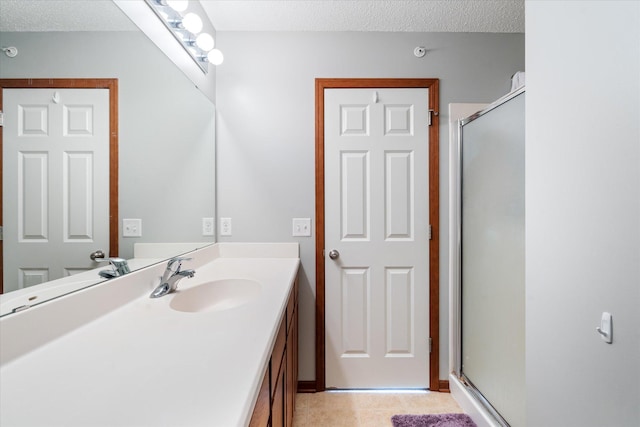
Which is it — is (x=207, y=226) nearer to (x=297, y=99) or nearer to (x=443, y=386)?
(x=297, y=99)

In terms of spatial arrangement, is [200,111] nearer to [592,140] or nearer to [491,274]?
[592,140]

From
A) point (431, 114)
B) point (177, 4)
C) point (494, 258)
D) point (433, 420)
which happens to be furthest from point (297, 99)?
point (433, 420)

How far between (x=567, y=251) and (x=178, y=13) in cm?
187

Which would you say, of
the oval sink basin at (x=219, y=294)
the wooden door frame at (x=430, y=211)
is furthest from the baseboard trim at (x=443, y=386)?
the oval sink basin at (x=219, y=294)

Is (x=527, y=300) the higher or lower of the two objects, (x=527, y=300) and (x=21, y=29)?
the lower

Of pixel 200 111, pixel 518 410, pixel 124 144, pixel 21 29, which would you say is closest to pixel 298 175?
pixel 200 111

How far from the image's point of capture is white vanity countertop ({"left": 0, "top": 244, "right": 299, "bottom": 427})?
0.40 m

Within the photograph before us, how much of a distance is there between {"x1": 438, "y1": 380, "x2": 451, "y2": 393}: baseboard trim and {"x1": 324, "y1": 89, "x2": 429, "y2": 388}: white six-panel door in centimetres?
9

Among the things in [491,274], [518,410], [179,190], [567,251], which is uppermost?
[179,190]

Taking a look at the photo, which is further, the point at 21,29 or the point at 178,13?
the point at 178,13

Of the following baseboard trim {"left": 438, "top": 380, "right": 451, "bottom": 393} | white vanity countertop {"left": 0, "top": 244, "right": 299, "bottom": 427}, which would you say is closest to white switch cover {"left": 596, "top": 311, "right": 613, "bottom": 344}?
white vanity countertop {"left": 0, "top": 244, "right": 299, "bottom": 427}

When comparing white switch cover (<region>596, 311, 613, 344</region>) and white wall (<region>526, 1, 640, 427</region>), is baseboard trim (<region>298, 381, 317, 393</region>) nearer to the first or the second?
white wall (<region>526, 1, 640, 427</region>)

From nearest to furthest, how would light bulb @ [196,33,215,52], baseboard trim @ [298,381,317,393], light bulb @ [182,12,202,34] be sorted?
1. light bulb @ [182,12,202,34]
2. light bulb @ [196,33,215,52]
3. baseboard trim @ [298,381,317,393]

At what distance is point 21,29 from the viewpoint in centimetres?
60
